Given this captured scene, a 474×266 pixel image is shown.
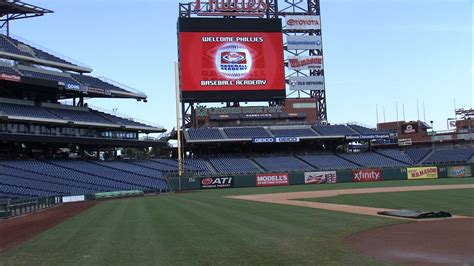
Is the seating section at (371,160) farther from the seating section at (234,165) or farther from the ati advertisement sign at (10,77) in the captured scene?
the ati advertisement sign at (10,77)

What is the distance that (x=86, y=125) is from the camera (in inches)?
2105

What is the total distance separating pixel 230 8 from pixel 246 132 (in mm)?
16824

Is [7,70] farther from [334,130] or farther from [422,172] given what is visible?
[422,172]

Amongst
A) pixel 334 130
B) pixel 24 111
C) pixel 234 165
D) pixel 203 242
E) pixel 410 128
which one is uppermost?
pixel 24 111

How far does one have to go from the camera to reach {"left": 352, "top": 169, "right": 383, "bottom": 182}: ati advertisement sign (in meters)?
57.7

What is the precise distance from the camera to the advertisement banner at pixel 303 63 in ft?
222

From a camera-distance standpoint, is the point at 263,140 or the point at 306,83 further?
the point at 306,83

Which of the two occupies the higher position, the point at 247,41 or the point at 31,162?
the point at 247,41

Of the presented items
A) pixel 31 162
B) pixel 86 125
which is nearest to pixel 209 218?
pixel 31 162

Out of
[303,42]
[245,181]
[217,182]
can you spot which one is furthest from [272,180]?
[303,42]

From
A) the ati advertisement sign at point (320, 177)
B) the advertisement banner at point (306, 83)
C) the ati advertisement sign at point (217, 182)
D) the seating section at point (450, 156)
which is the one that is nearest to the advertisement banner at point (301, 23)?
the advertisement banner at point (306, 83)

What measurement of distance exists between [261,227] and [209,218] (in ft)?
13.7

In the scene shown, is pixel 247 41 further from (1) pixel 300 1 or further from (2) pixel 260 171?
(2) pixel 260 171

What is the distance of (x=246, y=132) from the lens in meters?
65.9
